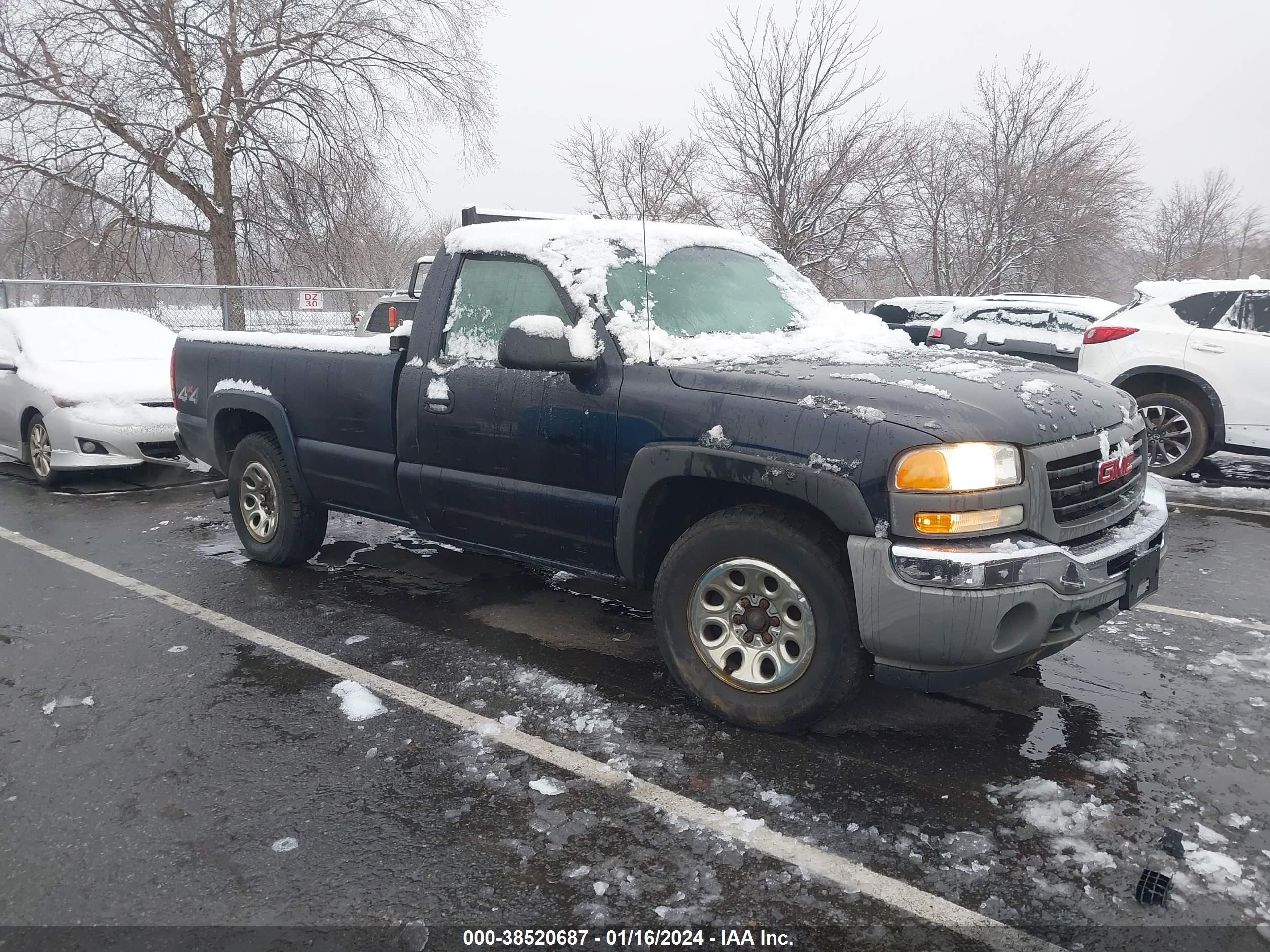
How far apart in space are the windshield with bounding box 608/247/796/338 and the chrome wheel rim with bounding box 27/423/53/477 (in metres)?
6.45

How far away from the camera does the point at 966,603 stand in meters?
2.84

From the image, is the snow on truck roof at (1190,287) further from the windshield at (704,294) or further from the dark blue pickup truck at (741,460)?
the windshield at (704,294)

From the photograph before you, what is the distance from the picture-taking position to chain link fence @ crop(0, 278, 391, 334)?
1388 centimetres

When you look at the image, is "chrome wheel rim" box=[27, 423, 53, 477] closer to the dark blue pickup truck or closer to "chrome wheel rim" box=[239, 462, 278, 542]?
"chrome wheel rim" box=[239, 462, 278, 542]

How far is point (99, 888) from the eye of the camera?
8.25 ft

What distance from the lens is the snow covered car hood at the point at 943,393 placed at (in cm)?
299

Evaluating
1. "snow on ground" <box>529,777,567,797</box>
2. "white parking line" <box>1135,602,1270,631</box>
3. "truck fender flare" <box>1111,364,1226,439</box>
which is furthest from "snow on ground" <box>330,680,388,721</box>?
"truck fender flare" <box>1111,364,1226,439</box>

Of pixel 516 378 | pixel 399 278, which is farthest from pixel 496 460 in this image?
pixel 399 278

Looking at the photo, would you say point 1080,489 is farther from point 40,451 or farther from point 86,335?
point 86,335

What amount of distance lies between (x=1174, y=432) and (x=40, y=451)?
1015 centimetres

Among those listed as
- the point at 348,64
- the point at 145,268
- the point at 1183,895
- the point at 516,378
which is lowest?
the point at 1183,895

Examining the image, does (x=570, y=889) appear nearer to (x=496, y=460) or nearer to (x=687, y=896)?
(x=687, y=896)

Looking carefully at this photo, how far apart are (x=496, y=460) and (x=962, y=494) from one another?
2.05 meters

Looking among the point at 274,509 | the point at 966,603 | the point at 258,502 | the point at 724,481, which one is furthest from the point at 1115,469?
the point at 258,502
